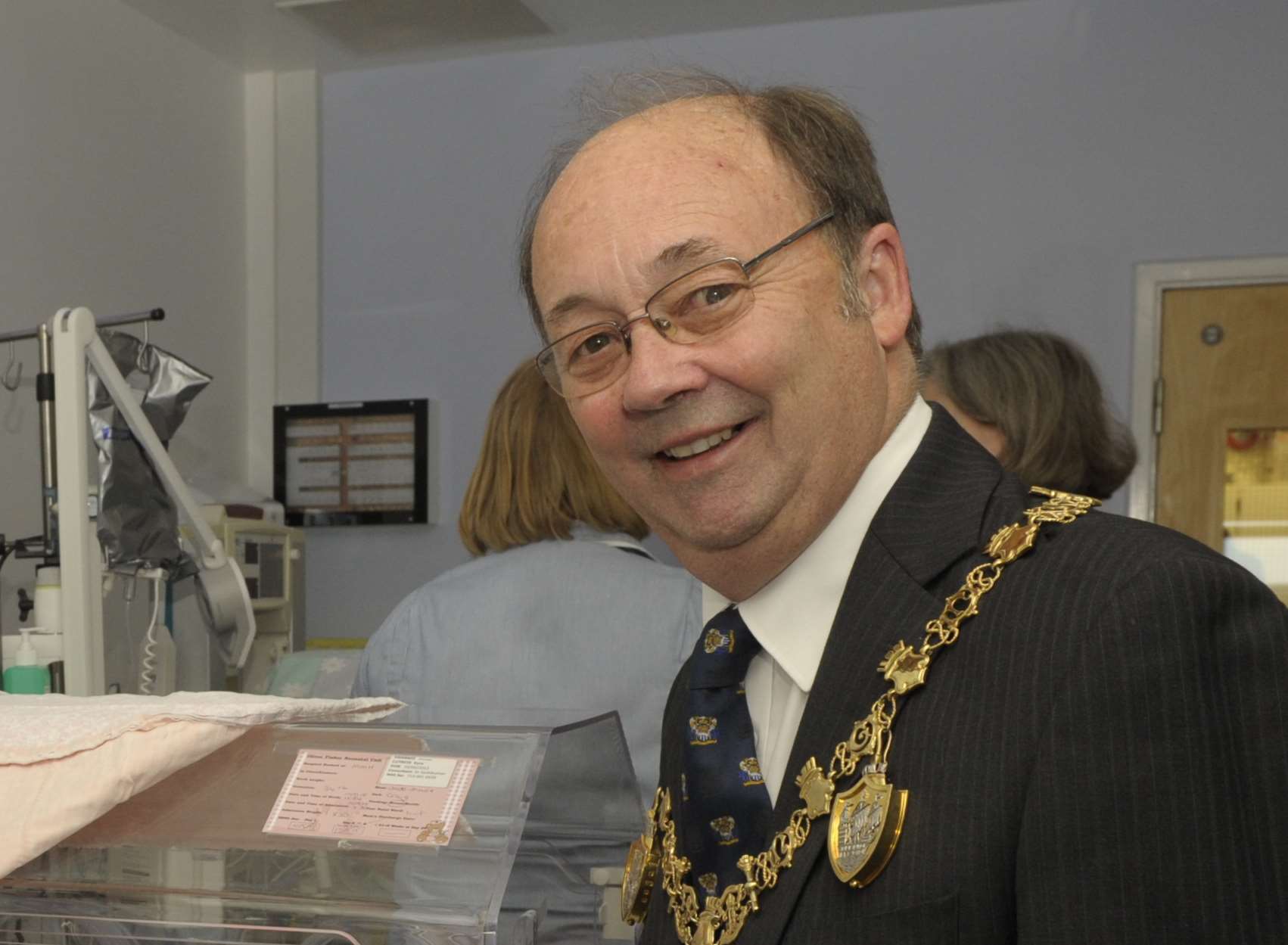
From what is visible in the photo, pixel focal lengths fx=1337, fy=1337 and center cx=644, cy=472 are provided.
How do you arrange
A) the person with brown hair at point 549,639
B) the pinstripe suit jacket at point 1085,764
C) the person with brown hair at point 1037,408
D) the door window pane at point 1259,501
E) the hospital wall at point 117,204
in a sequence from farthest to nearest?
the door window pane at point 1259,501 → the hospital wall at point 117,204 → the person with brown hair at point 1037,408 → the person with brown hair at point 549,639 → the pinstripe suit jacket at point 1085,764

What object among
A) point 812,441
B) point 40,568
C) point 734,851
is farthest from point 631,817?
point 40,568

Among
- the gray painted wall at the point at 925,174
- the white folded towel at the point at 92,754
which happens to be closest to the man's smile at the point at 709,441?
the white folded towel at the point at 92,754

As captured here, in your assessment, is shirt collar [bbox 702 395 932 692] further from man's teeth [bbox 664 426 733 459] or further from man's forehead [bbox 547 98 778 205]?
man's forehead [bbox 547 98 778 205]

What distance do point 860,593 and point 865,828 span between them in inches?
6.0

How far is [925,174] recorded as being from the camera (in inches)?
144

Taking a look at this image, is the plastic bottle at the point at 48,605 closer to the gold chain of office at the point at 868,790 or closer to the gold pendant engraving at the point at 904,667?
the gold chain of office at the point at 868,790

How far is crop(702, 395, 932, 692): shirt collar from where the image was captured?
839mm

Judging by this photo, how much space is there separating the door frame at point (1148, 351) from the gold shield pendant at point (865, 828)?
2992mm

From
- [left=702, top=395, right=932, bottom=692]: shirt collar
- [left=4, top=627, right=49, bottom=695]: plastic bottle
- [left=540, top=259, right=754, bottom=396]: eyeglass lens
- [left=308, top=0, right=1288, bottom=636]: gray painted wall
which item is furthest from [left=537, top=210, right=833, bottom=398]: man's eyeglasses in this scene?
[left=308, top=0, right=1288, bottom=636]: gray painted wall

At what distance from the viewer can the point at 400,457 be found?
13.1ft

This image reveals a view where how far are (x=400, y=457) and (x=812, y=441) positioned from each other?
326cm

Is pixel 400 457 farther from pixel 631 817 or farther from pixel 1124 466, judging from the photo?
pixel 631 817

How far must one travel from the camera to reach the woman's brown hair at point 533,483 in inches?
66.6

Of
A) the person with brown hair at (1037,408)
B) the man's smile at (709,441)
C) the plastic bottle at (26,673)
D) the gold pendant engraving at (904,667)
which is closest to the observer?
the gold pendant engraving at (904,667)
